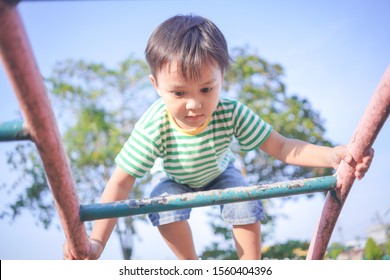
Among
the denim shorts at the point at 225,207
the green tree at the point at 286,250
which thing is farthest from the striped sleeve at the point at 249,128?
the green tree at the point at 286,250

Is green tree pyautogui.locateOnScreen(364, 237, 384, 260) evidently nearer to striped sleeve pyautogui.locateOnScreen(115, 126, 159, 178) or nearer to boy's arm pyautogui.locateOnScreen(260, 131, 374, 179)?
boy's arm pyautogui.locateOnScreen(260, 131, 374, 179)

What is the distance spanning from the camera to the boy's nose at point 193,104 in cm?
138

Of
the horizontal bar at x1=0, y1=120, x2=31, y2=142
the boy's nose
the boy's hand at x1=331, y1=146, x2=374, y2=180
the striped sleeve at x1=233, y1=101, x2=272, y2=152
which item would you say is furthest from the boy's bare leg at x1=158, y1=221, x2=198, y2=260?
the horizontal bar at x1=0, y1=120, x2=31, y2=142

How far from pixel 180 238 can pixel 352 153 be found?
76 cm

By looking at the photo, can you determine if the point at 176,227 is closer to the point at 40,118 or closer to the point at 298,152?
the point at 298,152

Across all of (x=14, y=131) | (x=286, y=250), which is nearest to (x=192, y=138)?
(x=14, y=131)

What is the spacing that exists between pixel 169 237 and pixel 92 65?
6113 millimetres

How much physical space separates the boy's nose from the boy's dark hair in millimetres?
72

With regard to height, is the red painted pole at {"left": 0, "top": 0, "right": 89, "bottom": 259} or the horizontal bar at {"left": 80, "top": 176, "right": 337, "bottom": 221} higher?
the red painted pole at {"left": 0, "top": 0, "right": 89, "bottom": 259}

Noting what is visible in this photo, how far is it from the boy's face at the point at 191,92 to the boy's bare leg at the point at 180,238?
0.44 meters

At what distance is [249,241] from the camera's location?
5.33ft

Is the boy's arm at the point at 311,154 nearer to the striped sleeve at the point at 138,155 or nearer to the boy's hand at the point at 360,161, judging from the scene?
the boy's hand at the point at 360,161

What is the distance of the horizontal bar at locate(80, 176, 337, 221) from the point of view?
1.08 metres
